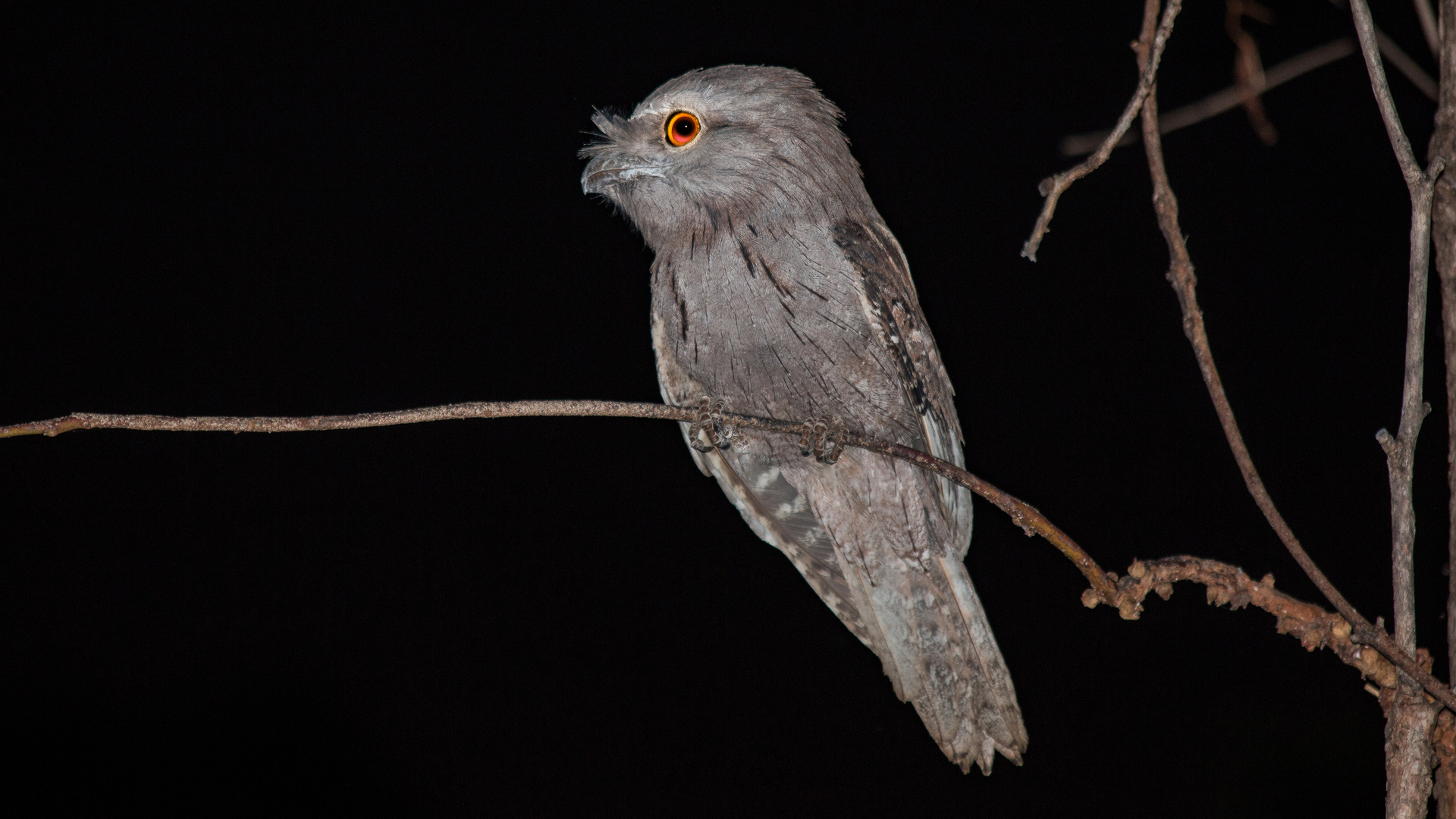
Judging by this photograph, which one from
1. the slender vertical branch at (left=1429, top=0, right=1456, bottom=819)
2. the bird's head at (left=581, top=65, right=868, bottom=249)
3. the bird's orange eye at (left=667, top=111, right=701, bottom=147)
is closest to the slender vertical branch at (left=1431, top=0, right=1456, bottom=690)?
the slender vertical branch at (left=1429, top=0, right=1456, bottom=819)

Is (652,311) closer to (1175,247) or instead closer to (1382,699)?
(1175,247)

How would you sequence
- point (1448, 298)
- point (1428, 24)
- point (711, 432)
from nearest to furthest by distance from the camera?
1. point (1448, 298)
2. point (1428, 24)
3. point (711, 432)

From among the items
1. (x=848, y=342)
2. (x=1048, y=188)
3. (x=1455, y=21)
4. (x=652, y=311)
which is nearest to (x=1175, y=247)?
(x=1048, y=188)

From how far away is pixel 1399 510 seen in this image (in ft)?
3.21

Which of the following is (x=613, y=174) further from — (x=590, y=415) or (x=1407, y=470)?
(x=1407, y=470)

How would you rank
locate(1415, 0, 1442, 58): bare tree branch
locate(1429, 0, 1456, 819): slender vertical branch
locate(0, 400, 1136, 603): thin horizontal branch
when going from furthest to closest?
locate(1415, 0, 1442, 58): bare tree branch, locate(1429, 0, 1456, 819): slender vertical branch, locate(0, 400, 1136, 603): thin horizontal branch

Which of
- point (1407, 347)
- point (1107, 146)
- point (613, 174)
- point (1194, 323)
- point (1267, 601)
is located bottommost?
point (1267, 601)

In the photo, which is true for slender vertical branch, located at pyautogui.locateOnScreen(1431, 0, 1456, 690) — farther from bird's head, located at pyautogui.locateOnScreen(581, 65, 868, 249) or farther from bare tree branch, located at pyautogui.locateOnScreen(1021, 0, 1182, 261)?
bird's head, located at pyautogui.locateOnScreen(581, 65, 868, 249)

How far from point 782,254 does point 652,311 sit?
0.82 feet

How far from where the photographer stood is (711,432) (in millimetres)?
1479

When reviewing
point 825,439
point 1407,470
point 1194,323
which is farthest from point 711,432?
point 1407,470

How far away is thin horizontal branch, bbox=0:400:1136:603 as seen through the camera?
88 cm

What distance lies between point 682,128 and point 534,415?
28.2 inches

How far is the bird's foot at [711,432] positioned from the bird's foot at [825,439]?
0.41 feet
